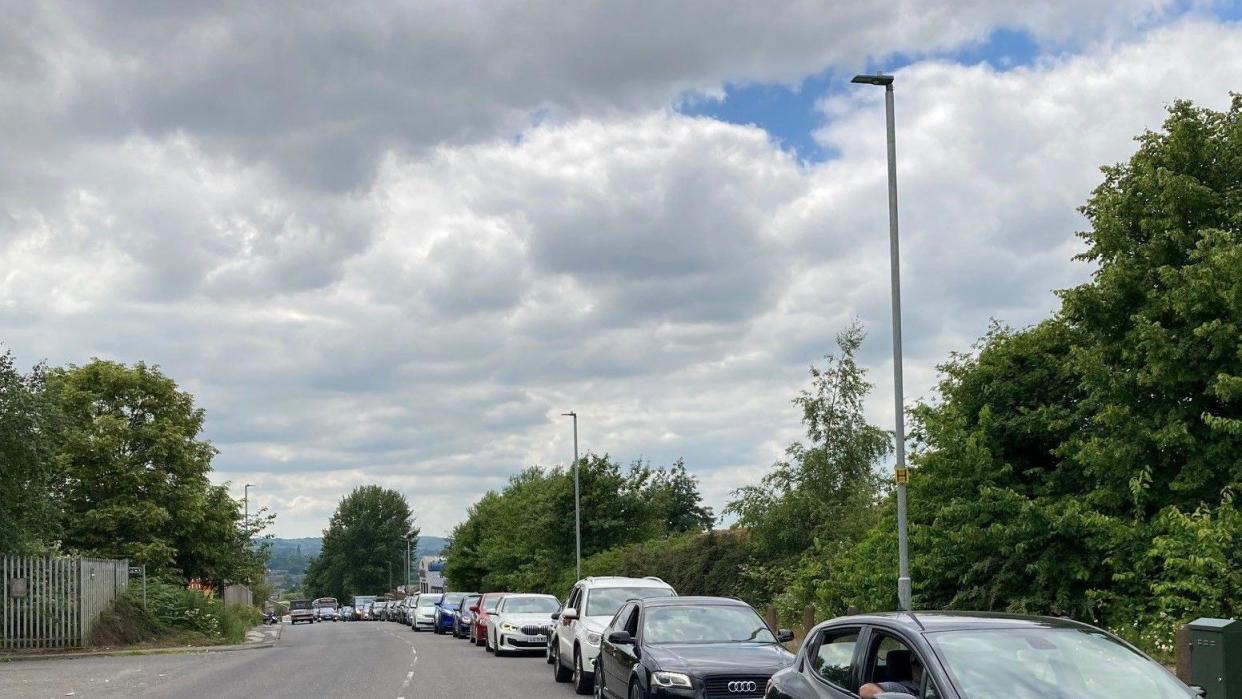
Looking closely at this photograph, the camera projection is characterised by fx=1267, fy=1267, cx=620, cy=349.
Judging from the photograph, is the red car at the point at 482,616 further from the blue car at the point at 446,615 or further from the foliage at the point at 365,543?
the foliage at the point at 365,543

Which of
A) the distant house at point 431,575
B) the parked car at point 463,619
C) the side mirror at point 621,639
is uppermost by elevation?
the side mirror at point 621,639

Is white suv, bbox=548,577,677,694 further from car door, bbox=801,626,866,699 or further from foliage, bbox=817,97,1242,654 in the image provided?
car door, bbox=801,626,866,699

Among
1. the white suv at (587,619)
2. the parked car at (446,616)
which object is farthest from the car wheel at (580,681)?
the parked car at (446,616)

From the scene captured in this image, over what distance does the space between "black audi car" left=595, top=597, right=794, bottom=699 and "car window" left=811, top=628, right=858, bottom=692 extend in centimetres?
447

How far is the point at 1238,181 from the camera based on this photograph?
896 inches

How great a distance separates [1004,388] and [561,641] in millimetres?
10167

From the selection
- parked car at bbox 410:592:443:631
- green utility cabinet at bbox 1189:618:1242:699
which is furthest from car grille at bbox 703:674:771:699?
parked car at bbox 410:592:443:631

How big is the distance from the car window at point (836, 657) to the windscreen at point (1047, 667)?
2.61 ft

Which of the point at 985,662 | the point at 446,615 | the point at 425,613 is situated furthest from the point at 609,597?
the point at 425,613

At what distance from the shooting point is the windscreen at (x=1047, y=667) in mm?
6324

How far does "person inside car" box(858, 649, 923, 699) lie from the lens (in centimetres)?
669

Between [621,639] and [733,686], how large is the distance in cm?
167

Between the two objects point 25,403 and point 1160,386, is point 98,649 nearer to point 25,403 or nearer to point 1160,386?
point 25,403

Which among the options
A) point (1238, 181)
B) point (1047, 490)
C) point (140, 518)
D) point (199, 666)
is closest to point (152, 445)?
point (140, 518)
